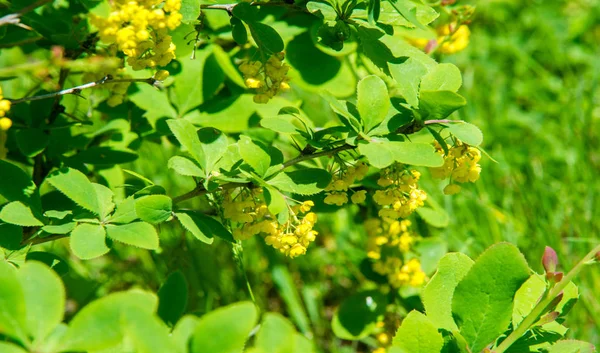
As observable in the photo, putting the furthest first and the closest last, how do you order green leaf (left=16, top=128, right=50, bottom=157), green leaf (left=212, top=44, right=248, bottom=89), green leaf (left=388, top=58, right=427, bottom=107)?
green leaf (left=212, top=44, right=248, bottom=89) → green leaf (left=16, top=128, right=50, bottom=157) → green leaf (left=388, top=58, right=427, bottom=107)

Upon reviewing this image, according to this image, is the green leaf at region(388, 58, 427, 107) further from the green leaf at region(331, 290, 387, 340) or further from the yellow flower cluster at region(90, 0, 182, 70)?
the green leaf at region(331, 290, 387, 340)

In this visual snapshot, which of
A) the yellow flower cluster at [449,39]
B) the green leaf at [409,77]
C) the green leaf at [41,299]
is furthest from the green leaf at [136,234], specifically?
the yellow flower cluster at [449,39]

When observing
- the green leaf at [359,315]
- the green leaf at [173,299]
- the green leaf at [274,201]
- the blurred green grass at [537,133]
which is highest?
the green leaf at [274,201]

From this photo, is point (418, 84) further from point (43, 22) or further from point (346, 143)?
point (43, 22)

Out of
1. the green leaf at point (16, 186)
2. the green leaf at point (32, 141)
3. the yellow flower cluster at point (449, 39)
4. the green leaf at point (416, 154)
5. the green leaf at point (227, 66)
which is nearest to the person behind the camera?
the green leaf at point (416, 154)

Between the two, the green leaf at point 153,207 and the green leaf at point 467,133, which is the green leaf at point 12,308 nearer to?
the green leaf at point 153,207

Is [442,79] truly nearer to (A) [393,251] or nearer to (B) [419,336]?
(B) [419,336]

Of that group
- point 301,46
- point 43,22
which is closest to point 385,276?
point 301,46

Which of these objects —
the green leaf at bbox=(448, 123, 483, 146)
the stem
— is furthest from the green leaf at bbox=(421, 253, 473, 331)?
the green leaf at bbox=(448, 123, 483, 146)

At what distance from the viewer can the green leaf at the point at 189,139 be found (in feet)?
4.46

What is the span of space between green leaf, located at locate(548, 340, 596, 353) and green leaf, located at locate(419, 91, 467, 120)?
1.58 feet

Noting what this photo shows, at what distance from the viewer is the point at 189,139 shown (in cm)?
138

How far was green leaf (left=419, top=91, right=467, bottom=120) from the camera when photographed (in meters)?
1.25

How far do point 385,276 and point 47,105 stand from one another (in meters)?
1.07
